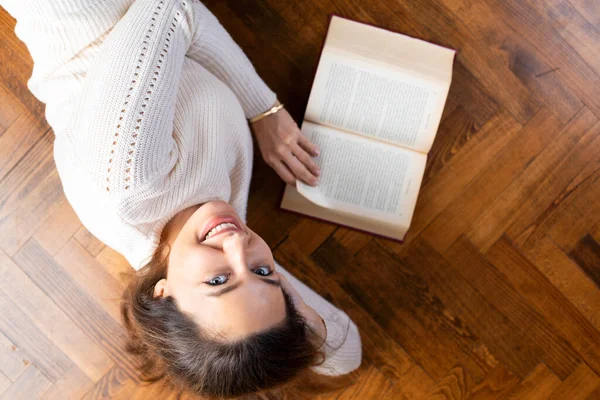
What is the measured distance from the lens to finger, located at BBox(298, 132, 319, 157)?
1.04 m

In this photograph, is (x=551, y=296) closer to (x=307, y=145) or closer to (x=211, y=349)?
(x=307, y=145)

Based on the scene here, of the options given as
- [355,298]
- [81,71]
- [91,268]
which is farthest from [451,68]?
[91,268]

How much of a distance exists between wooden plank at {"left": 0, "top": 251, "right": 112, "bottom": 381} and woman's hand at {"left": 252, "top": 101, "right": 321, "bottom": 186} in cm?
58

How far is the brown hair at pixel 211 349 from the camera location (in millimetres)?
722

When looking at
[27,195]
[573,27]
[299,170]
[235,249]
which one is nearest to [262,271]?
[235,249]

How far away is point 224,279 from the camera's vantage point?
71 centimetres

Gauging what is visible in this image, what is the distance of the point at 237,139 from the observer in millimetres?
885

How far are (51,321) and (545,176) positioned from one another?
1.15 m

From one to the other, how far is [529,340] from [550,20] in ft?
2.36

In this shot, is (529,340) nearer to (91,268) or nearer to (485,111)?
(485,111)

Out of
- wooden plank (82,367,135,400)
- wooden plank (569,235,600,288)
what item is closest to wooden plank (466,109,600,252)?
wooden plank (569,235,600,288)

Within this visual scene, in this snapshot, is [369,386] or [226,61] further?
[369,386]

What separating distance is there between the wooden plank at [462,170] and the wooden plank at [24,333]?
802 millimetres

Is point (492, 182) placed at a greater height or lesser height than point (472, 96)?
lesser
